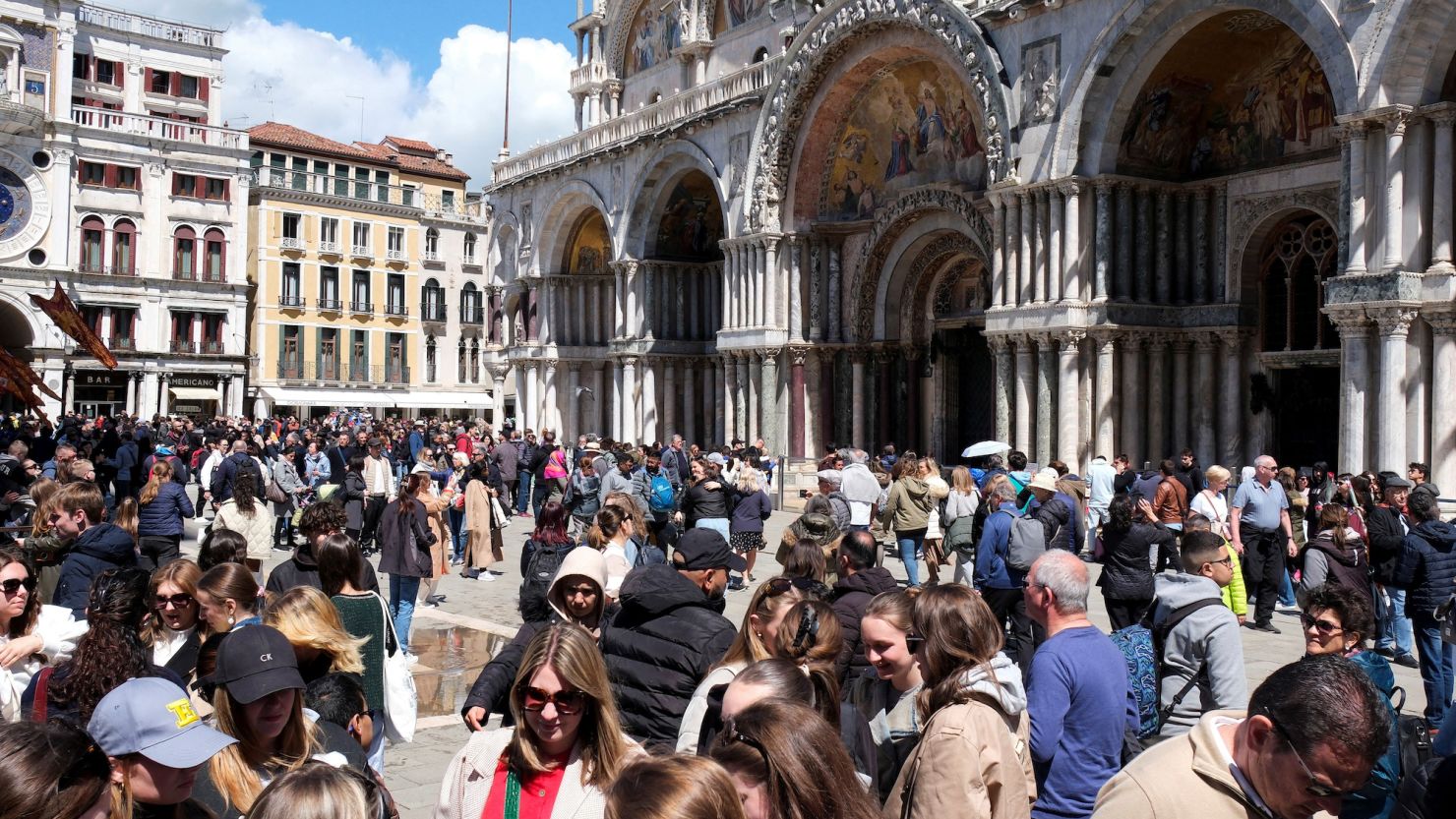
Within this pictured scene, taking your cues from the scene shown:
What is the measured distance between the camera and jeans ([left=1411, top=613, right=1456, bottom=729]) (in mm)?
8414

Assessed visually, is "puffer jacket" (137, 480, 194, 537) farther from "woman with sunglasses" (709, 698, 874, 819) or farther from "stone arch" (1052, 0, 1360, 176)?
"stone arch" (1052, 0, 1360, 176)

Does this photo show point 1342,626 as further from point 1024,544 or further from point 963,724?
point 1024,544

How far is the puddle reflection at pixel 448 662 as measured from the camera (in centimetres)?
934

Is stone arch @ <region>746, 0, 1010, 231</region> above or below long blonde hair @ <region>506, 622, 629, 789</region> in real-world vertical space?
above

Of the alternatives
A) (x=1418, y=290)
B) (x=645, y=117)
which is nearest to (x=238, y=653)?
(x=1418, y=290)

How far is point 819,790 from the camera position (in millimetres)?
2887

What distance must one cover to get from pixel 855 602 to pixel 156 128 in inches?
1944

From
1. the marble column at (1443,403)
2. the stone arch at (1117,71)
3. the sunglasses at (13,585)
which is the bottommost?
the sunglasses at (13,585)

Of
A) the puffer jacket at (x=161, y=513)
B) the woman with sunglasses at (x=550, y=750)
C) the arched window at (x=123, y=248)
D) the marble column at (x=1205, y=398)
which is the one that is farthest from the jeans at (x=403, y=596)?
the arched window at (x=123, y=248)

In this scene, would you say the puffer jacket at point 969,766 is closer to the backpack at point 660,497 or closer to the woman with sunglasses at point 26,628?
the woman with sunglasses at point 26,628

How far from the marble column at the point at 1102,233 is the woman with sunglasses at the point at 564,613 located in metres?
16.2

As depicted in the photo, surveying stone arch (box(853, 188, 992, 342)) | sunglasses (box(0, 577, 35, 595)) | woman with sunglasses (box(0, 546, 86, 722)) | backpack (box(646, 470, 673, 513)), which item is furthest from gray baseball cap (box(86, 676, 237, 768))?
stone arch (box(853, 188, 992, 342))

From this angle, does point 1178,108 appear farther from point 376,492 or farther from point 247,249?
point 247,249

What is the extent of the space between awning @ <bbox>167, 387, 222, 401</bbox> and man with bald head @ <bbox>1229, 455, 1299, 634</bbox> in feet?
150
